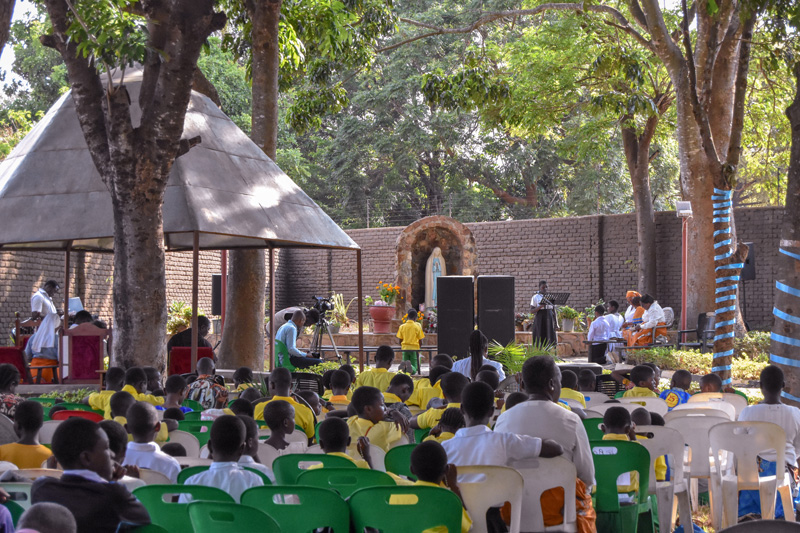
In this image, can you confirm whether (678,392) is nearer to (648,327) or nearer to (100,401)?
(100,401)

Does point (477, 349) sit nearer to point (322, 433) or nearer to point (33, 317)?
point (322, 433)

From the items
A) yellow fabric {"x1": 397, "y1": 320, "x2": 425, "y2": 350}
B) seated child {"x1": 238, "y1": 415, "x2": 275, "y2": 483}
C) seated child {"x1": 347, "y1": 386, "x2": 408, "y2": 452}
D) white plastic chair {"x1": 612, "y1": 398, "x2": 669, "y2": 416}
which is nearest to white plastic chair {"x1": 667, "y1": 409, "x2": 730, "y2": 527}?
white plastic chair {"x1": 612, "y1": 398, "x2": 669, "y2": 416}

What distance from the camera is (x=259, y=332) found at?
12.6 m

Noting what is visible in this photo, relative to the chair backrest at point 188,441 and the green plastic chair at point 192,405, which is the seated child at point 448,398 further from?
the green plastic chair at point 192,405

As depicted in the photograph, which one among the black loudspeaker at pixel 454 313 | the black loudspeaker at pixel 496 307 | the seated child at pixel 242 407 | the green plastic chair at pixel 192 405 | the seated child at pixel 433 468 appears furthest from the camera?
the black loudspeaker at pixel 496 307

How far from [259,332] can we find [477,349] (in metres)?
4.71

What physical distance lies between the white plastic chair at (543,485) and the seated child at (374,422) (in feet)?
4.21

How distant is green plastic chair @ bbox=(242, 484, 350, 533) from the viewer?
3.54 metres

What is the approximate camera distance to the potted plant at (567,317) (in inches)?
827

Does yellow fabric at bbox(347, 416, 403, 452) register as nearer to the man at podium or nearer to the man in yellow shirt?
the man in yellow shirt

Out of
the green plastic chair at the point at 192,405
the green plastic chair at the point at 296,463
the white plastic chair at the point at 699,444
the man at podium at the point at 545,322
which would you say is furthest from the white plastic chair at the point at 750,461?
the man at podium at the point at 545,322

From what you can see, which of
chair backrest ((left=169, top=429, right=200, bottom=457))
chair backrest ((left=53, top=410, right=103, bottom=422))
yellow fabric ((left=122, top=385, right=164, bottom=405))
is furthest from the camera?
yellow fabric ((left=122, top=385, right=164, bottom=405))

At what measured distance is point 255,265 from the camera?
1274cm

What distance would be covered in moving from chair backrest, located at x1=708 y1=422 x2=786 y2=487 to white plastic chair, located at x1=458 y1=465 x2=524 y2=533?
1.95 metres
